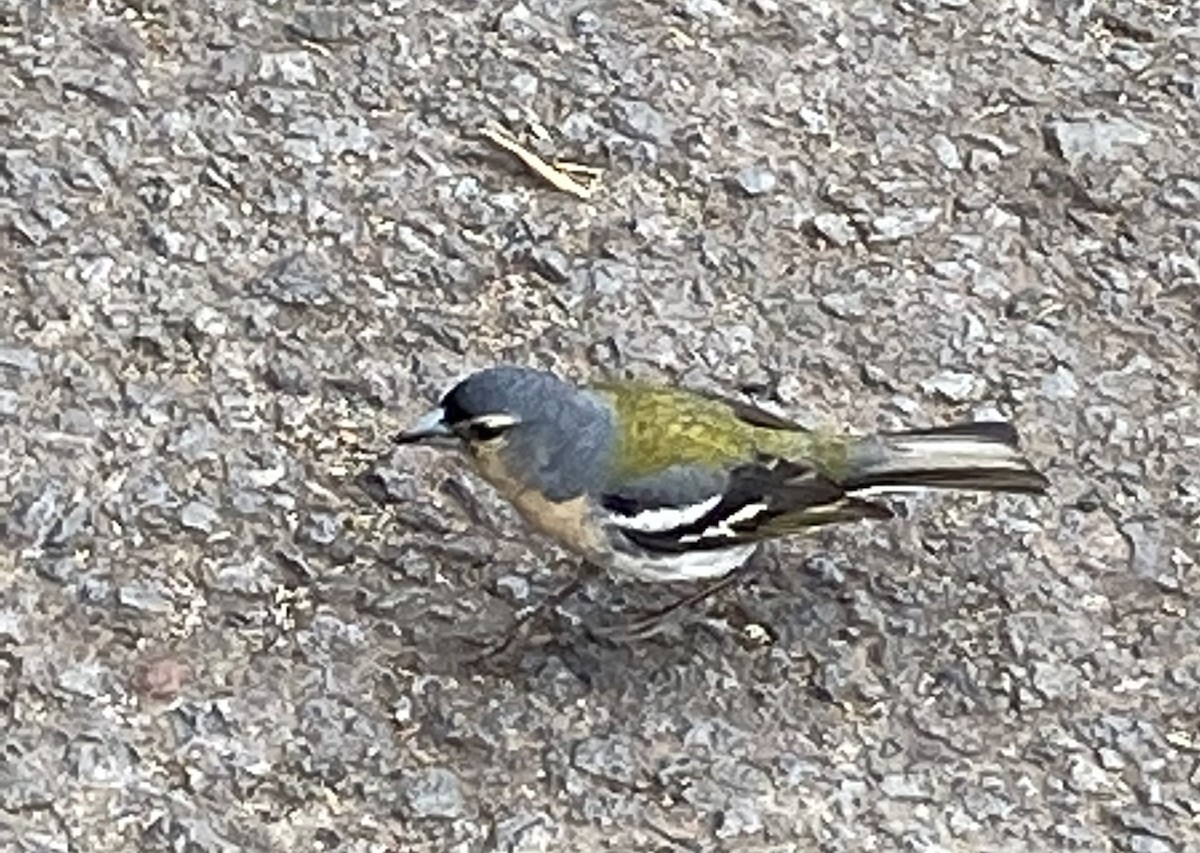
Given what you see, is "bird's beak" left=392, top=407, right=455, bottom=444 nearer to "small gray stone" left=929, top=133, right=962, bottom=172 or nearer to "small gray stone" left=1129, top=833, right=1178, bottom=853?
"small gray stone" left=1129, top=833, right=1178, bottom=853

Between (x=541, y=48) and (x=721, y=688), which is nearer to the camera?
(x=721, y=688)

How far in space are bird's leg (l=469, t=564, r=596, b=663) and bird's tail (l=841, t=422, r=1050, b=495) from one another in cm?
51

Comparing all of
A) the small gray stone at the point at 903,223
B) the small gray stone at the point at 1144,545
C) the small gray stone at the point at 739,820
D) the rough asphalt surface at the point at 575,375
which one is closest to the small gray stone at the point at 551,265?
the rough asphalt surface at the point at 575,375

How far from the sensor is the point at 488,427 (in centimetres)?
462

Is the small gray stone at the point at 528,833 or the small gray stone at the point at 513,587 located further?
the small gray stone at the point at 513,587

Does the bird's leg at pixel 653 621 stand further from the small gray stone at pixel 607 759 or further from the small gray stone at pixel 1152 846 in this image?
the small gray stone at pixel 1152 846

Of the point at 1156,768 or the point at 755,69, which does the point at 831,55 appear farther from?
the point at 1156,768

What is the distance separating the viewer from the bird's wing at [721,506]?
458cm

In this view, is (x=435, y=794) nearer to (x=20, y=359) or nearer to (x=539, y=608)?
(x=539, y=608)

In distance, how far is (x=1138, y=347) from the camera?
541cm

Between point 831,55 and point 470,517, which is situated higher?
point 831,55

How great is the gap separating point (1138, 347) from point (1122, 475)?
0.38 m

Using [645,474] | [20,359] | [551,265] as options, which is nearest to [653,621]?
[645,474]

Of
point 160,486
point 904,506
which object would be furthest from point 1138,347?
point 160,486
